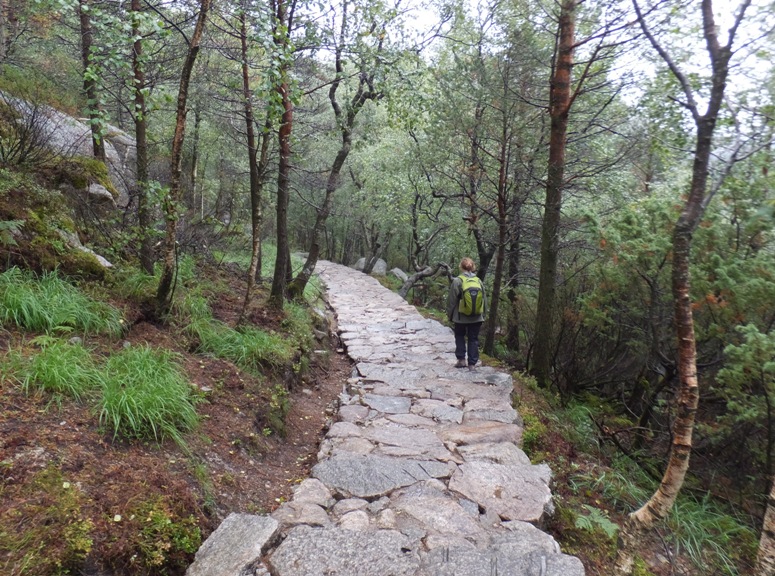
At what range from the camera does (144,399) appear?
3361 millimetres

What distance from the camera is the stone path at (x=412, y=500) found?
108 inches

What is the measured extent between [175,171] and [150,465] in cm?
307

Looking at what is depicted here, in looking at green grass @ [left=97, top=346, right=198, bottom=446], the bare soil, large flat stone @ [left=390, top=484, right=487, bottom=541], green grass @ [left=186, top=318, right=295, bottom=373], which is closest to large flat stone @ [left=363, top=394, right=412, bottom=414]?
the bare soil

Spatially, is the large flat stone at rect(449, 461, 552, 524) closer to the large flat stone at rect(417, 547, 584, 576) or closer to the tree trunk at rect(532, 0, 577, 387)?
the large flat stone at rect(417, 547, 584, 576)

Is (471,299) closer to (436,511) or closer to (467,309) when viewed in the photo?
(467,309)

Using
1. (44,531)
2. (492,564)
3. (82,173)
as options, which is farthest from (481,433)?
(82,173)

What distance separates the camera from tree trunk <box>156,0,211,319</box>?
4512 millimetres

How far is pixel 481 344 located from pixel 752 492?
605 centimetres

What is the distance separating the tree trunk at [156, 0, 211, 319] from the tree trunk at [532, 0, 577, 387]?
165 inches

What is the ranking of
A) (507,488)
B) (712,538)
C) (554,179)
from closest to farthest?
(507,488), (712,538), (554,179)

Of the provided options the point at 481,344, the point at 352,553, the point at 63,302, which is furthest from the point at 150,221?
the point at 481,344

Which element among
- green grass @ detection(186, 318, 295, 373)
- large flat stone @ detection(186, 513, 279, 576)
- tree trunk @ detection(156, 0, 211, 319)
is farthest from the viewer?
green grass @ detection(186, 318, 295, 373)

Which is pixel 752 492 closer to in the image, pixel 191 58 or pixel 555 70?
pixel 555 70

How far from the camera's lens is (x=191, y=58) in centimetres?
450
